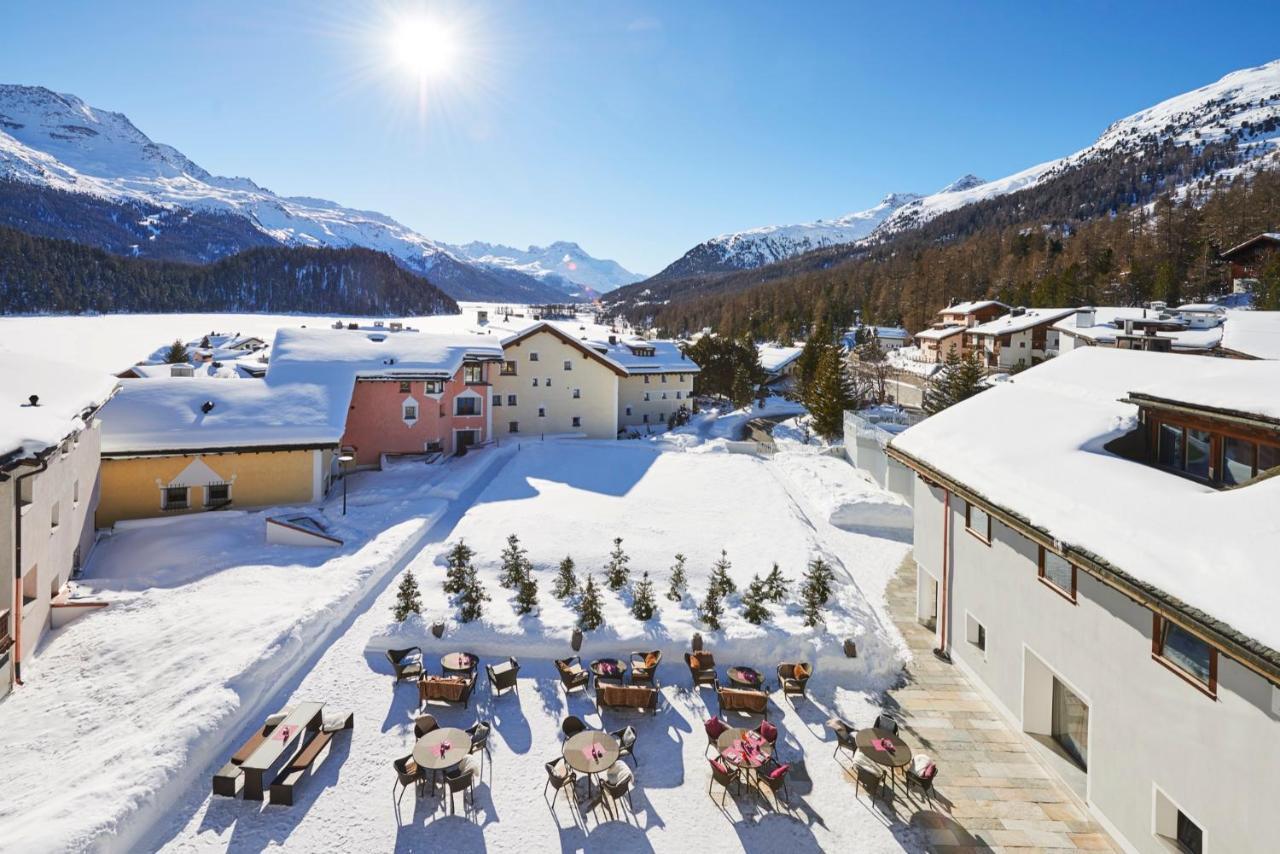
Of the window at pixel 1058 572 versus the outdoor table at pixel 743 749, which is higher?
the window at pixel 1058 572

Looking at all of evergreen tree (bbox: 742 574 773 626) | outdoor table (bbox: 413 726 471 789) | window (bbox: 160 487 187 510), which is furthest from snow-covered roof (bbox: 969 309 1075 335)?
window (bbox: 160 487 187 510)

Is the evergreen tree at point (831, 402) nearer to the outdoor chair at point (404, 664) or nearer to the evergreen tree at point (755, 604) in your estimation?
the evergreen tree at point (755, 604)

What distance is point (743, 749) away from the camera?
32.2ft

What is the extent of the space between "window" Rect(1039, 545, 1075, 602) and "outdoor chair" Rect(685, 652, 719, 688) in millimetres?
6512

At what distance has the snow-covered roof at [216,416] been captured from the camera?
2211 cm

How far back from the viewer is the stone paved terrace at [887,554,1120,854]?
8969 millimetres

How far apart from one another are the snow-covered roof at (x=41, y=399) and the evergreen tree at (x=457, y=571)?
29.0ft

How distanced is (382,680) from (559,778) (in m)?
5.15

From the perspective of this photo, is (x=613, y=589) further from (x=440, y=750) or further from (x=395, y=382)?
(x=395, y=382)

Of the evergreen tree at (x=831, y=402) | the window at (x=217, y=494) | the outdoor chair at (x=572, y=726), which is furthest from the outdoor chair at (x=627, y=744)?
the evergreen tree at (x=831, y=402)

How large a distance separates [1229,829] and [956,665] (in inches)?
288

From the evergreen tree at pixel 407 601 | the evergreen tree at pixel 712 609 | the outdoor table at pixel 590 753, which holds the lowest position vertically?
the outdoor table at pixel 590 753

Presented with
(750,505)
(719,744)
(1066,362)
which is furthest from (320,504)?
(1066,362)

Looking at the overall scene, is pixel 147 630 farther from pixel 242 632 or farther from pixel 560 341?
pixel 560 341
